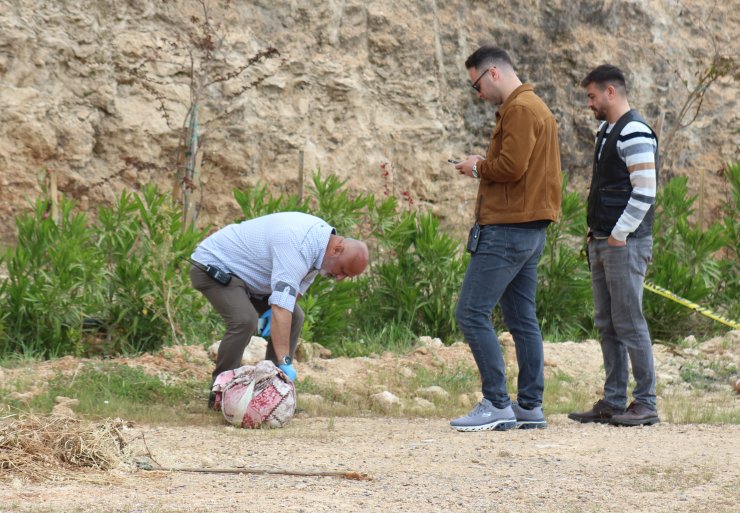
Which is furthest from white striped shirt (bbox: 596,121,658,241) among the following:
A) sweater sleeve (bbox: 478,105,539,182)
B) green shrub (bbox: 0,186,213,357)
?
green shrub (bbox: 0,186,213,357)

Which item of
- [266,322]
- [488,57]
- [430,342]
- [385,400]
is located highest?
[488,57]

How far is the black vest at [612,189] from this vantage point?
217 inches

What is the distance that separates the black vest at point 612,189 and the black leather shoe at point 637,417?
914 millimetres

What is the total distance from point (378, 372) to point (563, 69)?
6.76 metres

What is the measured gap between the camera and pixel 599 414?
5.77 meters

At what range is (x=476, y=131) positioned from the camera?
12258 millimetres

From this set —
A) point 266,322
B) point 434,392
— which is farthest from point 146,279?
point 434,392

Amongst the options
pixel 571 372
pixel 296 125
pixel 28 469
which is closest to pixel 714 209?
pixel 296 125

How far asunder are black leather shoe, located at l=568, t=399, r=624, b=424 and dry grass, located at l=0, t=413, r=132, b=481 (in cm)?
258

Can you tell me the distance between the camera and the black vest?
551 centimetres

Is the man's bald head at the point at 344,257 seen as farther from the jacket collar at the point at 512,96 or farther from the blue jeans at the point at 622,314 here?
the blue jeans at the point at 622,314

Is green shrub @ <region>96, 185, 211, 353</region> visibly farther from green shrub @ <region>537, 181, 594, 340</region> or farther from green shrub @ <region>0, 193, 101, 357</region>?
green shrub @ <region>537, 181, 594, 340</region>

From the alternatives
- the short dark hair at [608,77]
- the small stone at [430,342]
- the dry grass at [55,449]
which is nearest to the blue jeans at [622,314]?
the short dark hair at [608,77]

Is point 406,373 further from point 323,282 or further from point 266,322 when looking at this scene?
point 266,322
